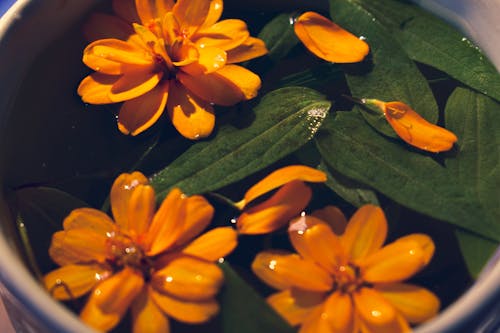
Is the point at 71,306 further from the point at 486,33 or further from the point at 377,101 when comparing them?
the point at 486,33

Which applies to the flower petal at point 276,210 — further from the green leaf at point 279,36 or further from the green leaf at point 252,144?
the green leaf at point 279,36

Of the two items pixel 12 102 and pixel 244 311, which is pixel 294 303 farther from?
pixel 12 102

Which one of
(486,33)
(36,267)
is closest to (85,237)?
(36,267)

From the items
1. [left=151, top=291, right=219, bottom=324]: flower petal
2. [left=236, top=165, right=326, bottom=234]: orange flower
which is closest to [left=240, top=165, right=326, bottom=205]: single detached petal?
[left=236, top=165, right=326, bottom=234]: orange flower

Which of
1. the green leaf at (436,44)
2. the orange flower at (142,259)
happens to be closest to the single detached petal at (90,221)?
the orange flower at (142,259)

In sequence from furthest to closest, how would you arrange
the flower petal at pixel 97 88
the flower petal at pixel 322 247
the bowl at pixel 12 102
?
the flower petal at pixel 97 88
the flower petal at pixel 322 247
the bowl at pixel 12 102

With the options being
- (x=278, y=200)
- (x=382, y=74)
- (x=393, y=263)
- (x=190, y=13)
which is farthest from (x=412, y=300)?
(x=190, y=13)
